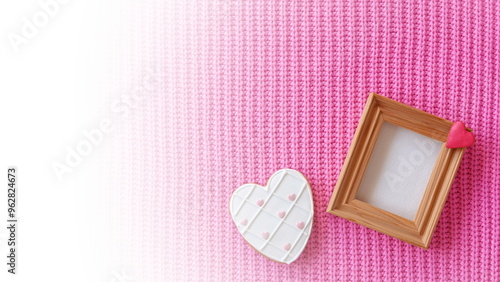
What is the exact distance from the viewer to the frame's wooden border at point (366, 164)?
82cm

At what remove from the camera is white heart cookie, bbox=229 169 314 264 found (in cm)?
→ 84

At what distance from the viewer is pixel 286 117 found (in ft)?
2.84

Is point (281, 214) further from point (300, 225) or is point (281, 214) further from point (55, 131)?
point (55, 131)

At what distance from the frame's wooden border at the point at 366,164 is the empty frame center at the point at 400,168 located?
0.04 feet

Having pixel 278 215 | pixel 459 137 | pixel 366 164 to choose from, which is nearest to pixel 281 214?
pixel 278 215

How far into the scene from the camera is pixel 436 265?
86cm

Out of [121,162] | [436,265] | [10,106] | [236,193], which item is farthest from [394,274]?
[10,106]

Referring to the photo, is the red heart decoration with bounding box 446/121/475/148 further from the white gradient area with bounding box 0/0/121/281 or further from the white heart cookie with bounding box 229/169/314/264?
the white gradient area with bounding box 0/0/121/281

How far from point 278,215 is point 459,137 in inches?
14.4

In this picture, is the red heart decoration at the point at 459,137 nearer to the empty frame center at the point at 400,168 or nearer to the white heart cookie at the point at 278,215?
the empty frame center at the point at 400,168

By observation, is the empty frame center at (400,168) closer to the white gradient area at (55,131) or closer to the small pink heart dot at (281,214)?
the small pink heart dot at (281,214)

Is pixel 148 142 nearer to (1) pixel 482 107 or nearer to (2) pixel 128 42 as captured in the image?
(2) pixel 128 42

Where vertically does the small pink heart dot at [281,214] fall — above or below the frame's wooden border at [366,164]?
below

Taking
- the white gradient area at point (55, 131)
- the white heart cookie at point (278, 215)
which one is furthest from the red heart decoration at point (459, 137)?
the white gradient area at point (55, 131)
